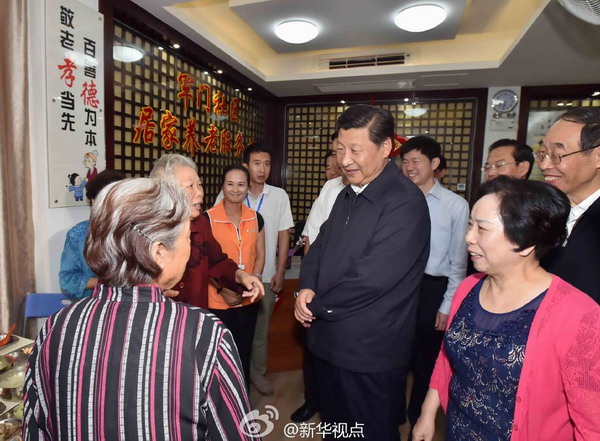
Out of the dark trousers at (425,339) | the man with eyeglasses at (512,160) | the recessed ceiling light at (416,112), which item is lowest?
the dark trousers at (425,339)

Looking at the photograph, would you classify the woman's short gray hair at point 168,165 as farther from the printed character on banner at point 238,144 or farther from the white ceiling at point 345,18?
the printed character on banner at point 238,144

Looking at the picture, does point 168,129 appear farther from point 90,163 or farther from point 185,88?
point 90,163

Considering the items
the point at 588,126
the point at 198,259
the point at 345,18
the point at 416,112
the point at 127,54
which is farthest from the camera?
the point at 416,112

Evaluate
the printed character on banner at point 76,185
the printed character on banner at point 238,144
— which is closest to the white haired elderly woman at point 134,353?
the printed character on banner at point 76,185

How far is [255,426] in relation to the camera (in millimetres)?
801

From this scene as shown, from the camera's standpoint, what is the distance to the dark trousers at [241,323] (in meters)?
2.03

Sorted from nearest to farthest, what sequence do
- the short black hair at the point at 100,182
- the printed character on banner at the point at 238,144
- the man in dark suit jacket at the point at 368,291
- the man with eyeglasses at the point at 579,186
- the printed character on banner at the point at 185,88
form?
the man with eyeglasses at the point at 579,186 → the man in dark suit jacket at the point at 368,291 → the short black hair at the point at 100,182 → the printed character on banner at the point at 185,88 → the printed character on banner at the point at 238,144

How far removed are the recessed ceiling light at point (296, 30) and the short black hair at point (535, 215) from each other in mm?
2414

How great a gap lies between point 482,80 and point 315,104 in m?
1.89

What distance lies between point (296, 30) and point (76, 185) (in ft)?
6.47

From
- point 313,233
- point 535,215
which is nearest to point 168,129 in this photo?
point 313,233

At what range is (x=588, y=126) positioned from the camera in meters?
1.22

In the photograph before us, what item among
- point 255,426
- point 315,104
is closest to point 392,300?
point 255,426

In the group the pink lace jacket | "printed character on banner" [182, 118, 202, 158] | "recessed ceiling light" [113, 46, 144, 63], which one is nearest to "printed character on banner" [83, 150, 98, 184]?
"recessed ceiling light" [113, 46, 144, 63]
